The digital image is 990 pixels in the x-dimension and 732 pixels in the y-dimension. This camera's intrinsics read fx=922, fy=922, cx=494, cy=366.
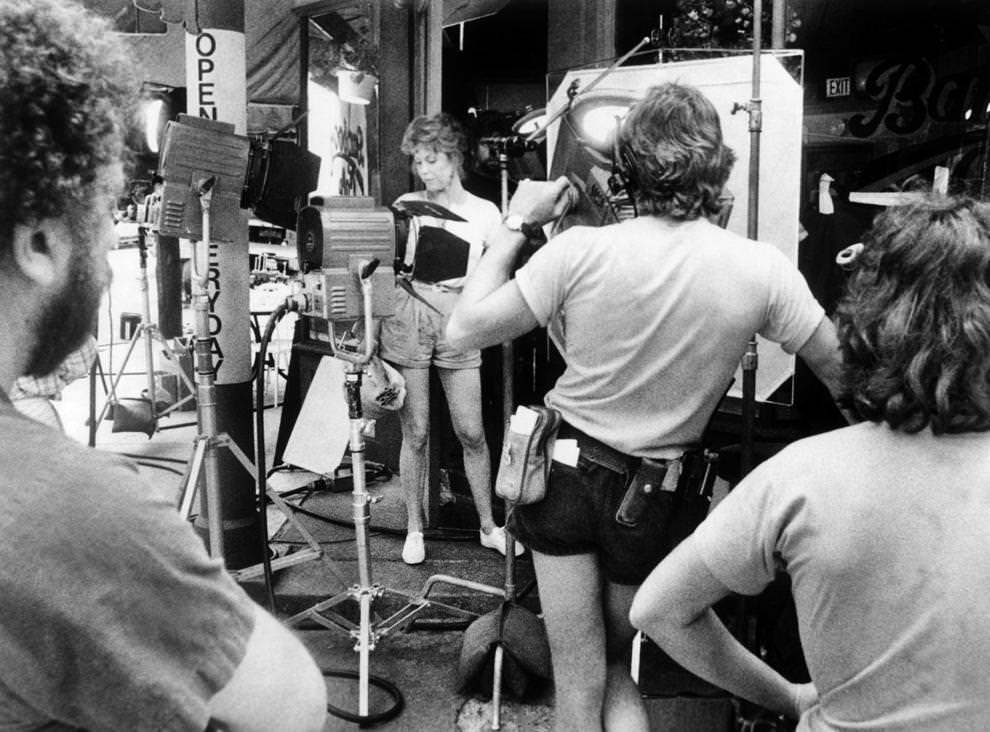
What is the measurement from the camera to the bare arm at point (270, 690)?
0.78m

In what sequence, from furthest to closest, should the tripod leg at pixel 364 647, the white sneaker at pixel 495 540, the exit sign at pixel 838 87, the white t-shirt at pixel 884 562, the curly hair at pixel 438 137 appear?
1. the white sneaker at pixel 495 540
2. the curly hair at pixel 438 137
3. the exit sign at pixel 838 87
4. the tripod leg at pixel 364 647
5. the white t-shirt at pixel 884 562

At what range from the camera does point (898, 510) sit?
45.8 inches

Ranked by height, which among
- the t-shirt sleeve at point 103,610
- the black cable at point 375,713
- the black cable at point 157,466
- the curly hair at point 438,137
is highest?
the curly hair at point 438,137

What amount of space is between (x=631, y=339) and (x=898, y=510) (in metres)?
0.87

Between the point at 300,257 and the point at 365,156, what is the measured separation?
8.64ft

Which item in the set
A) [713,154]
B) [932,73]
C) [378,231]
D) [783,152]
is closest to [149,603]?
[713,154]

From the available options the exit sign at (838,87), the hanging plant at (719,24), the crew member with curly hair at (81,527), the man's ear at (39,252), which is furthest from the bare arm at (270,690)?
the exit sign at (838,87)

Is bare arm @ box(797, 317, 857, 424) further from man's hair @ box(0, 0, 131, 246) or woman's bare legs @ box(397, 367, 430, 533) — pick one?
woman's bare legs @ box(397, 367, 430, 533)

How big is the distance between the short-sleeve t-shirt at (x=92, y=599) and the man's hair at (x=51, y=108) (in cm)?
18

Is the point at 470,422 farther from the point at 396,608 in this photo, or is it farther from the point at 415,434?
the point at 396,608

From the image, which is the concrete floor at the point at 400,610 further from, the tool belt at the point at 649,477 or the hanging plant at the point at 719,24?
the hanging plant at the point at 719,24

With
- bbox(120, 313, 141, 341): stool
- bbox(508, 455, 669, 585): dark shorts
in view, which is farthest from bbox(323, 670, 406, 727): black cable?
bbox(120, 313, 141, 341): stool

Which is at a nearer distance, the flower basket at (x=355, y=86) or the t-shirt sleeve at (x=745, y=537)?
the t-shirt sleeve at (x=745, y=537)

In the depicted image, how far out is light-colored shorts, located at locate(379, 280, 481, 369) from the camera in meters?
3.99
